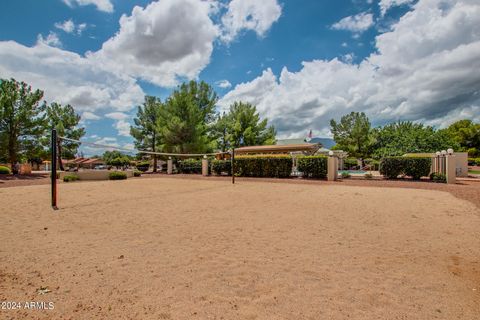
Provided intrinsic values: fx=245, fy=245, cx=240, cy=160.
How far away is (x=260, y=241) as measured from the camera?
4.59 m

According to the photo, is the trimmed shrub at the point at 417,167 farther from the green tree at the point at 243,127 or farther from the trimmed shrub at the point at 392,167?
the green tree at the point at 243,127

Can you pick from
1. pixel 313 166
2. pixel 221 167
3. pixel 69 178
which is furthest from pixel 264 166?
pixel 69 178

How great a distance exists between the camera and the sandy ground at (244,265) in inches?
A: 99.3

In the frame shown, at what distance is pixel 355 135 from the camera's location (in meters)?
38.3

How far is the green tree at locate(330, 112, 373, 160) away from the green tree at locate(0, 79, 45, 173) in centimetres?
4002

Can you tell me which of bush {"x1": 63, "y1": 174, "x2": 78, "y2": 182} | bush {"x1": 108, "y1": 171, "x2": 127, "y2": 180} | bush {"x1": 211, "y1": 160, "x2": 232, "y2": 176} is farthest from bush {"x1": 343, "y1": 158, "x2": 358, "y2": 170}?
bush {"x1": 63, "y1": 174, "x2": 78, "y2": 182}

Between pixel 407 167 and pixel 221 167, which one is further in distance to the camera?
pixel 221 167

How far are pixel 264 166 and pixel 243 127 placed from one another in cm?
1731

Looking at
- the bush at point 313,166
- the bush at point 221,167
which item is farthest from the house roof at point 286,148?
the bush at point 313,166

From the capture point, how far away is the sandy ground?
2.52 meters

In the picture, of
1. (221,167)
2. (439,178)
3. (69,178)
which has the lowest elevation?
(69,178)

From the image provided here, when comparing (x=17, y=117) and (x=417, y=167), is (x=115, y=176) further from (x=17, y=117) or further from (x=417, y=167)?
(x=417, y=167)

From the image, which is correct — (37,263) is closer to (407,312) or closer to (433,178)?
(407,312)

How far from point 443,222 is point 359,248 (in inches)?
127
